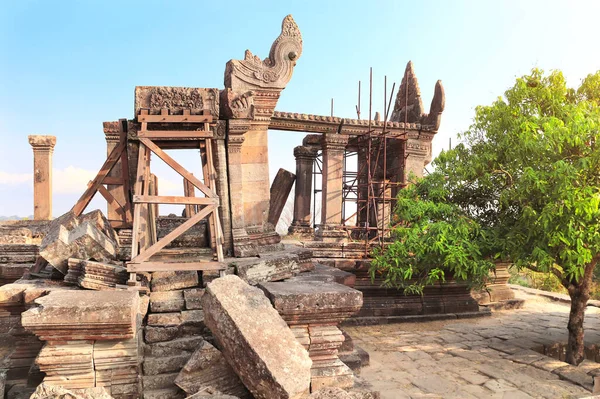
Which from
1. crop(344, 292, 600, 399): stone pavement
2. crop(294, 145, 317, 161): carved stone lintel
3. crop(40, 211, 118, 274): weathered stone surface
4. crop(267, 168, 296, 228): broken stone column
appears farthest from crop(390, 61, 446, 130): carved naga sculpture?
crop(40, 211, 118, 274): weathered stone surface

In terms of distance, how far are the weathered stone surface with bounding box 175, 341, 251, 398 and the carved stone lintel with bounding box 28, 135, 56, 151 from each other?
13.1m

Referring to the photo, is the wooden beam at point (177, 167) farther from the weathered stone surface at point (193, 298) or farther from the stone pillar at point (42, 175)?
the stone pillar at point (42, 175)

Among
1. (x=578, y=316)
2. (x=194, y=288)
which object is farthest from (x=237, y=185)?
(x=578, y=316)

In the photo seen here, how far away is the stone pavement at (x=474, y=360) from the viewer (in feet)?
16.7

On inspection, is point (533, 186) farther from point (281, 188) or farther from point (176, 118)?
point (281, 188)

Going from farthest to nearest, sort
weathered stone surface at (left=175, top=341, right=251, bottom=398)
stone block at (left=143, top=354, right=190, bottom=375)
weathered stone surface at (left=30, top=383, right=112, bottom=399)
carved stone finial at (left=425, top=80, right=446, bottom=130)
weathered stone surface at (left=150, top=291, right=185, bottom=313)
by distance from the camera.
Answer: carved stone finial at (left=425, top=80, right=446, bottom=130), weathered stone surface at (left=150, top=291, right=185, bottom=313), stone block at (left=143, top=354, right=190, bottom=375), weathered stone surface at (left=175, top=341, right=251, bottom=398), weathered stone surface at (left=30, top=383, right=112, bottom=399)

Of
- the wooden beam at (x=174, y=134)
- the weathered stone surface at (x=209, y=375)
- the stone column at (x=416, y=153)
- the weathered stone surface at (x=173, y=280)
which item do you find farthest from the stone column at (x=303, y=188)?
the weathered stone surface at (x=209, y=375)

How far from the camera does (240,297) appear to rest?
3.74 m

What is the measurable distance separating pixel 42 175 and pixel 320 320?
13357 millimetres

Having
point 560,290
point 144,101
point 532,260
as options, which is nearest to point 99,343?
point 144,101

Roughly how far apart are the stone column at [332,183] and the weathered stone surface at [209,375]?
965 cm

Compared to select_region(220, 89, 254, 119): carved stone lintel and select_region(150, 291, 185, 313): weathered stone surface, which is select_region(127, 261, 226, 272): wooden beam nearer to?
select_region(150, 291, 185, 313): weathered stone surface

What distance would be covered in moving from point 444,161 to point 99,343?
20.6 ft

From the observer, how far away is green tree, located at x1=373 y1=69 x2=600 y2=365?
213 inches
